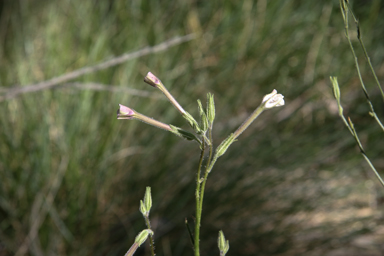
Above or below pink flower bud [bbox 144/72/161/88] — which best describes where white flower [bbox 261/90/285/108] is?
below

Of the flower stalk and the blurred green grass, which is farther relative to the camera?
the blurred green grass

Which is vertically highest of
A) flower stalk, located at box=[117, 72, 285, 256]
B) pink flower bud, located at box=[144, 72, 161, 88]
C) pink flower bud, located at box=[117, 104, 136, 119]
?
pink flower bud, located at box=[144, 72, 161, 88]

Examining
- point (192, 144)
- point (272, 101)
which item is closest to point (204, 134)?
point (272, 101)

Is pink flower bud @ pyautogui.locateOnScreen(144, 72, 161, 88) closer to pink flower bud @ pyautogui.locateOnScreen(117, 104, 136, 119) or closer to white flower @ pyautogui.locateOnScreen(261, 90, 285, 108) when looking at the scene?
pink flower bud @ pyautogui.locateOnScreen(117, 104, 136, 119)

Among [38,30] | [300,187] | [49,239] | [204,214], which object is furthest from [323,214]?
[38,30]

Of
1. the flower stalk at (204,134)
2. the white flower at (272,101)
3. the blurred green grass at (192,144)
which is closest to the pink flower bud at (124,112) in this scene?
the flower stalk at (204,134)

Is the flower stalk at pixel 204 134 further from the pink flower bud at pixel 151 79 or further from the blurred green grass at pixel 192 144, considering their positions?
the blurred green grass at pixel 192 144

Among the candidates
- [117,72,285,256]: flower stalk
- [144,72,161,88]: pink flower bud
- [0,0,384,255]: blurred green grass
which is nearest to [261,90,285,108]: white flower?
[117,72,285,256]: flower stalk

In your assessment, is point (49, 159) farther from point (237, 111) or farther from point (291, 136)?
point (291, 136)
